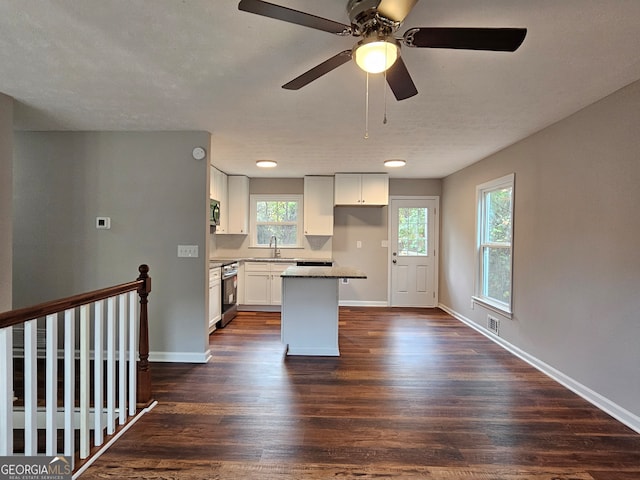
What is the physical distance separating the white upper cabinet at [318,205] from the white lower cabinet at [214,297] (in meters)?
1.88

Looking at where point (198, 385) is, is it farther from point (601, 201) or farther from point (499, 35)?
point (601, 201)

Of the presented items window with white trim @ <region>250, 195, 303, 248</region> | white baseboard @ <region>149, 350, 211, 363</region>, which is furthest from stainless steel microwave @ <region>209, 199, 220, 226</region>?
white baseboard @ <region>149, 350, 211, 363</region>

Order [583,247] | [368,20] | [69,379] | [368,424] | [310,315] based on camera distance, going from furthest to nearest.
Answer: [310,315]
[583,247]
[368,424]
[69,379]
[368,20]

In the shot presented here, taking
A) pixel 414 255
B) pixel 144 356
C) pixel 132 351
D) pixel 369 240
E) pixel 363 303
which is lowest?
pixel 363 303

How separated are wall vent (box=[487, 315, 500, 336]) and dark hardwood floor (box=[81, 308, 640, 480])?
0.50 metres

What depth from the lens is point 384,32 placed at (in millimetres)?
1434

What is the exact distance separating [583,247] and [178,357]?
3.88m

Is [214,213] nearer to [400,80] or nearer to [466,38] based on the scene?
[400,80]

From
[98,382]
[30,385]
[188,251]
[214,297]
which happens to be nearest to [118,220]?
[188,251]

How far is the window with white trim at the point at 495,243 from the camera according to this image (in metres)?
3.92

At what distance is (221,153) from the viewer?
4277mm

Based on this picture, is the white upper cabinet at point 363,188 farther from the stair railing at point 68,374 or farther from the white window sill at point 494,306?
the stair railing at point 68,374

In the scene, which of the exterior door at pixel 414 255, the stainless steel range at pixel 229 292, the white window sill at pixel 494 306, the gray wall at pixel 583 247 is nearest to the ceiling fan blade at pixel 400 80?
the gray wall at pixel 583 247

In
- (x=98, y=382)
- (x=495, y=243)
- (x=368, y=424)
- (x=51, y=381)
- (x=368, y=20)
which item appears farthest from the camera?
(x=495, y=243)
